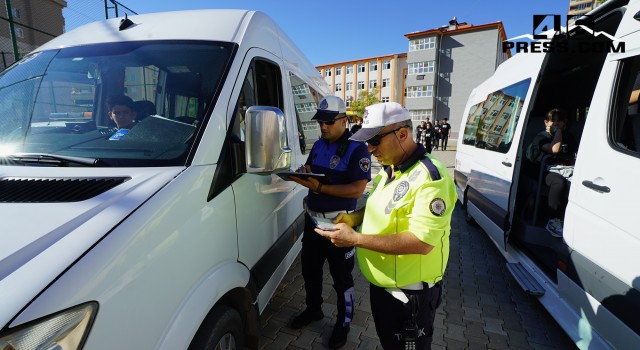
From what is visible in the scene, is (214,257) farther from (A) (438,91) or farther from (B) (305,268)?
(A) (438,91)

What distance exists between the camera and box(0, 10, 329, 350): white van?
38.6 inches

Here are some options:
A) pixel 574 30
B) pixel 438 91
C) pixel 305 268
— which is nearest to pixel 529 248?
pixel 574 30

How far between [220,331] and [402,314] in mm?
917

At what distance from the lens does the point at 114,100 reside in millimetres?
1838

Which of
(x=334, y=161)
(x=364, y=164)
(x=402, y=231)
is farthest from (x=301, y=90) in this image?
(x=402, y=231)

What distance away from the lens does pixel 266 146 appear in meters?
1.62

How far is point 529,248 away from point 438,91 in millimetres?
40734

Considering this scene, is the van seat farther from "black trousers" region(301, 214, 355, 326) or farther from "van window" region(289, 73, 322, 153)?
"van window" region(289, 73, 322, 153)

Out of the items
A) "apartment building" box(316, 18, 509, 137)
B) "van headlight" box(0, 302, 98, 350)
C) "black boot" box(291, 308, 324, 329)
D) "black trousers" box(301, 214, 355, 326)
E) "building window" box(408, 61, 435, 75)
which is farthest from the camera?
"building window" box(408, 61, 435, 75)

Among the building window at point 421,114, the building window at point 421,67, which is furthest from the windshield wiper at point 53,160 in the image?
the building window at point 421,67

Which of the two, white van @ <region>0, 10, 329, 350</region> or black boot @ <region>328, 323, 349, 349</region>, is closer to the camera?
white van @ <region>0, 10, 329, 350</region>

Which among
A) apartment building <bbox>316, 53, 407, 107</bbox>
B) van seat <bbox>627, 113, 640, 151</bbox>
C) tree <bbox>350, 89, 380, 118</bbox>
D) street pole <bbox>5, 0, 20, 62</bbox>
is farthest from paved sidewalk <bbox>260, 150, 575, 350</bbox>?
apartment building <bbox>316, 53, 407, 107</bbox>

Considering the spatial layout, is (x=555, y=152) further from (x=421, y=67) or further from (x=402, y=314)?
(x=421, y=67)

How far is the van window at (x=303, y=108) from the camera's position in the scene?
10.7 ft
